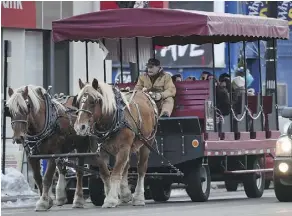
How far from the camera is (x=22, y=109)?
16562 mm

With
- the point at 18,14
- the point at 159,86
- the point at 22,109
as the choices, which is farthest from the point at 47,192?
the point at 18,14

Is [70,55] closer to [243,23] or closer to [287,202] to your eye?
[243,23]

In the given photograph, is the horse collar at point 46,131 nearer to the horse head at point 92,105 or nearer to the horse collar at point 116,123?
the horse head at point 92,105

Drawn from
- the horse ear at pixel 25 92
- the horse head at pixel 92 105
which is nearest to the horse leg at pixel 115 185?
the horse head at pixel 92 105

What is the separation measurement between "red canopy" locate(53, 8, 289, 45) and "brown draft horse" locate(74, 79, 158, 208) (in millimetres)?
1229

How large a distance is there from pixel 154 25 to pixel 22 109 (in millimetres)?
3311

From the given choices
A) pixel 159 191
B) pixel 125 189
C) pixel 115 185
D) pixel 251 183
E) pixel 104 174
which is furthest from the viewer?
pixel 251 183

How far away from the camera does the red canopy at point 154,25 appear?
60.8 ft

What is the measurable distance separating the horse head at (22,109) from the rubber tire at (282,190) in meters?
3.98

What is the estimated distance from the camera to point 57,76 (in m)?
31.2

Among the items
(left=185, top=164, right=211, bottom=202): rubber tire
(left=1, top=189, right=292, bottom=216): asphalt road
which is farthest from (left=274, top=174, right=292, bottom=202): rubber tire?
(left=185, top=164, right=211, bottom=202): rubber tire

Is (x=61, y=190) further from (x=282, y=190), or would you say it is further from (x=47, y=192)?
(x=282, y=190)

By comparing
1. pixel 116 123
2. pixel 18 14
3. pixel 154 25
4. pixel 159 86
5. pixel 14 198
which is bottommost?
pixel 14 198

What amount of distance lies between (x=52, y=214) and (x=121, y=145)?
196 centimetres
